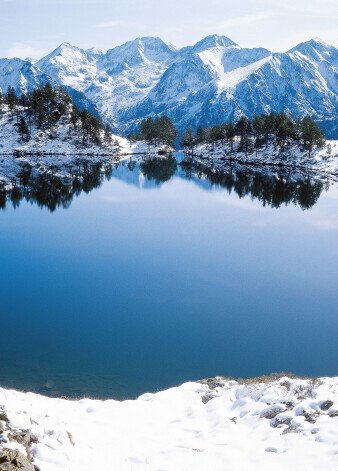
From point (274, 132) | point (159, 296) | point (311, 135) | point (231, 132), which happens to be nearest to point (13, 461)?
point (159, 296)

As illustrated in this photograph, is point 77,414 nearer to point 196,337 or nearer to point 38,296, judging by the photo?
point 196,337

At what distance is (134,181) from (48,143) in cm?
8478

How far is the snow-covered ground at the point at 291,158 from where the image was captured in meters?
133

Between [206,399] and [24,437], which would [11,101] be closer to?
[206,399]

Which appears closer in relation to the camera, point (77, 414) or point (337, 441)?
point (337, 441)

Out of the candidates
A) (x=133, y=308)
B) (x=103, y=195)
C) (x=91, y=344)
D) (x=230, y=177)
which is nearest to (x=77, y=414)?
(x=91, y=344)

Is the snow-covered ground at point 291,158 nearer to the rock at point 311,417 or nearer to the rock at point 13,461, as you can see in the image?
the rock at point 311,417

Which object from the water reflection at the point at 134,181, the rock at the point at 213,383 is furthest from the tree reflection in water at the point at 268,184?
the rock at the point at 213,383

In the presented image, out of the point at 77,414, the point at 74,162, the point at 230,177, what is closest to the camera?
the point at 77,414

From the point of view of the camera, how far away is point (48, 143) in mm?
170750

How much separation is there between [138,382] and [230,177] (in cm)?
A: 10256

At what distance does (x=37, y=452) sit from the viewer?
410 inches

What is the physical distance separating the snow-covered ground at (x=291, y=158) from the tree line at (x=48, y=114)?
67.0 m

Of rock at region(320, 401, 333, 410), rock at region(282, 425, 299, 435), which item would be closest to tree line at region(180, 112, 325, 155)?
rock at region(320, 401, 333, 410)
